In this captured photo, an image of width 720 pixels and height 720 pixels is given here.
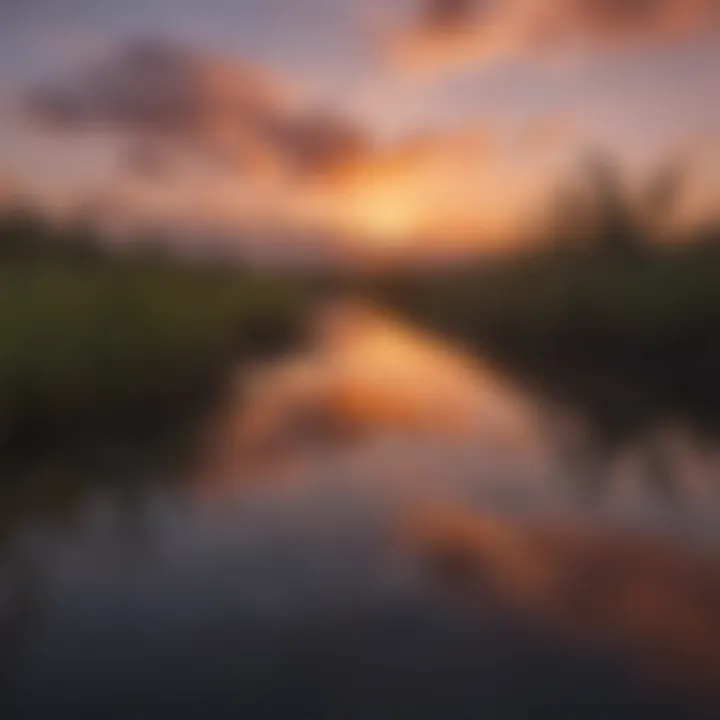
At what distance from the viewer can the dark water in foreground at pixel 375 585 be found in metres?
2.61

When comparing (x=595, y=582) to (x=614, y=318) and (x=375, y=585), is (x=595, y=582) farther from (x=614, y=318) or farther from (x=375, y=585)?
(x=614, y=318)

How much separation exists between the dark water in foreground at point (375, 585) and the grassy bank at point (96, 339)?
0.98 meters

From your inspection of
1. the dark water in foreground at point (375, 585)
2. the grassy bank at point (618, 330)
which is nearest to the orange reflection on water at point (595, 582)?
the dark water in foreground at point (375, 585)

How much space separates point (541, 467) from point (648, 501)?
85 cm

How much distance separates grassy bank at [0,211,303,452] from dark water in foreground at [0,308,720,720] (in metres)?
0.98

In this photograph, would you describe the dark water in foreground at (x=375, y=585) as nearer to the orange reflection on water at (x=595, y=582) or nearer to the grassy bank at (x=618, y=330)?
the orange reflection on water at (x=595, y=582)

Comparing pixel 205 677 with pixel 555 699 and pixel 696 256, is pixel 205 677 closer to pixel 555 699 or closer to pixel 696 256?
pixel 555 699

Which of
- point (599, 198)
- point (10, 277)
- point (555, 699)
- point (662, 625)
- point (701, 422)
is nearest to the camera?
point (555, 699)

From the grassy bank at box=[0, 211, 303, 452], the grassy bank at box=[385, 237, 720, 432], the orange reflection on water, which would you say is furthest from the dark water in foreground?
the grassy bank at box=[385, 237, 720, 432]

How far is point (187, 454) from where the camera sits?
5.59 metres

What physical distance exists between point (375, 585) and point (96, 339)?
14.9ft

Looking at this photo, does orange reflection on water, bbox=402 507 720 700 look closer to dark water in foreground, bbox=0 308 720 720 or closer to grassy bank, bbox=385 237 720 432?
dark water in foreground, bbox=0 308 720 720

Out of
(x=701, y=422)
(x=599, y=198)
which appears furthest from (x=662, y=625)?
(x=599, y=198)

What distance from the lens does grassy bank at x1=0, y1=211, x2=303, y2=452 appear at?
611 centimetres
